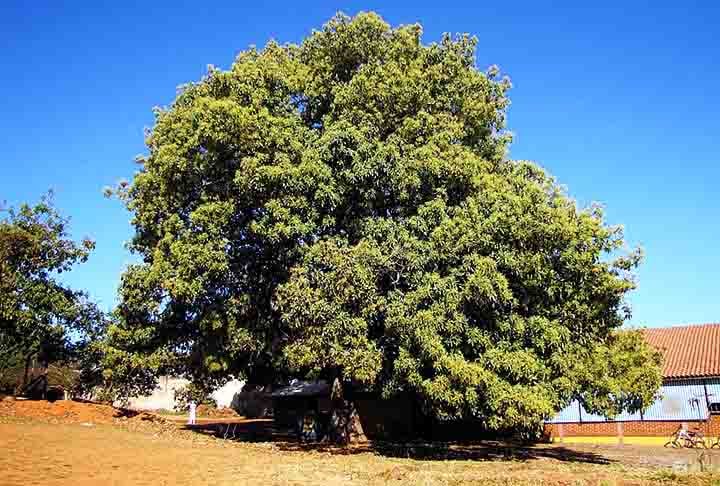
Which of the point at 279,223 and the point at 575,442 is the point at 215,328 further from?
the point at 575,442

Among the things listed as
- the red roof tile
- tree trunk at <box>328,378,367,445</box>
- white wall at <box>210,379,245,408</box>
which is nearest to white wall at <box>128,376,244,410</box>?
white wall at <box>210,379,245,408</box>

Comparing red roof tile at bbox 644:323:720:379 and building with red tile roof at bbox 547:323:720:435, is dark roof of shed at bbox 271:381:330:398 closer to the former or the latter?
building with red tile roof at bbox 547:323:720:435

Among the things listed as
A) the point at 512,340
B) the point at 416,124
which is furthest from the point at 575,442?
the point at 416,124

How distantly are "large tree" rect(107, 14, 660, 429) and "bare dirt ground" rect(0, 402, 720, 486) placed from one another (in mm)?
2030

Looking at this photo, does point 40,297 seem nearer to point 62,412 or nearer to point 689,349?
point 62,412

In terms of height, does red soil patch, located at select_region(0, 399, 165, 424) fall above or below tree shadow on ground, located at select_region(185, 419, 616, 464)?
above

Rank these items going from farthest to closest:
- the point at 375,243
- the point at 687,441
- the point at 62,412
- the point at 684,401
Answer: the point at 684,401 → the point at 687,441 → the point at 62,412 → the point at 375,243

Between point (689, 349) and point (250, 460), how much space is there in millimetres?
25525

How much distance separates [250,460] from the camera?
16094 mm

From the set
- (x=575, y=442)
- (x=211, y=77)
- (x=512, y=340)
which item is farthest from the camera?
(x=575, y=442)

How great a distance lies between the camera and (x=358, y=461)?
1700 centimetres

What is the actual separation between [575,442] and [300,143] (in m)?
20.7

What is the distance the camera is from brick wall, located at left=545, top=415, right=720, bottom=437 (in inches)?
1060

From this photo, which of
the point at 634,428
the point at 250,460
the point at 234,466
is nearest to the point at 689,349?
the point at 634,428
